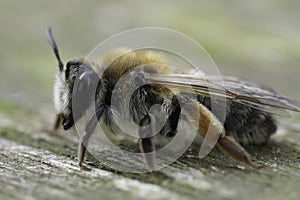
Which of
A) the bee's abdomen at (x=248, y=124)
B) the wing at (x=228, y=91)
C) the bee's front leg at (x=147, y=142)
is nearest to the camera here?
the bee's front leg at (x=147, y=142)

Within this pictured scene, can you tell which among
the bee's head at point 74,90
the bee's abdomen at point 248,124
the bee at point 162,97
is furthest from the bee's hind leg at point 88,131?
the bee's abdomen at point 248,124

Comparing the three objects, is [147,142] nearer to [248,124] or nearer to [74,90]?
[74,90]

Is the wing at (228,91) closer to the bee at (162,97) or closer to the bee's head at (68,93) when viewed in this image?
the bee at (162,97)

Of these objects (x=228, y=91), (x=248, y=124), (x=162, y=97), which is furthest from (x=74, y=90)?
(x=248, y=124)

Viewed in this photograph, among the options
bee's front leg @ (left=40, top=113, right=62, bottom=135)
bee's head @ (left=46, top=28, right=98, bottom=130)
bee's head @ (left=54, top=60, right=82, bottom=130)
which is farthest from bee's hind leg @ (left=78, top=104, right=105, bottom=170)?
bee's front leg @ (left=40, top=113, right=62, bottom=135)

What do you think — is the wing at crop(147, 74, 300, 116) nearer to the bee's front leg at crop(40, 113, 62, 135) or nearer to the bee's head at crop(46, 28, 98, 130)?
the bee's head at crop(46, 28, 98, 130)

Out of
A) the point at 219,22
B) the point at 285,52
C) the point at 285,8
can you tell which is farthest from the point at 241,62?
the point at 285,8
